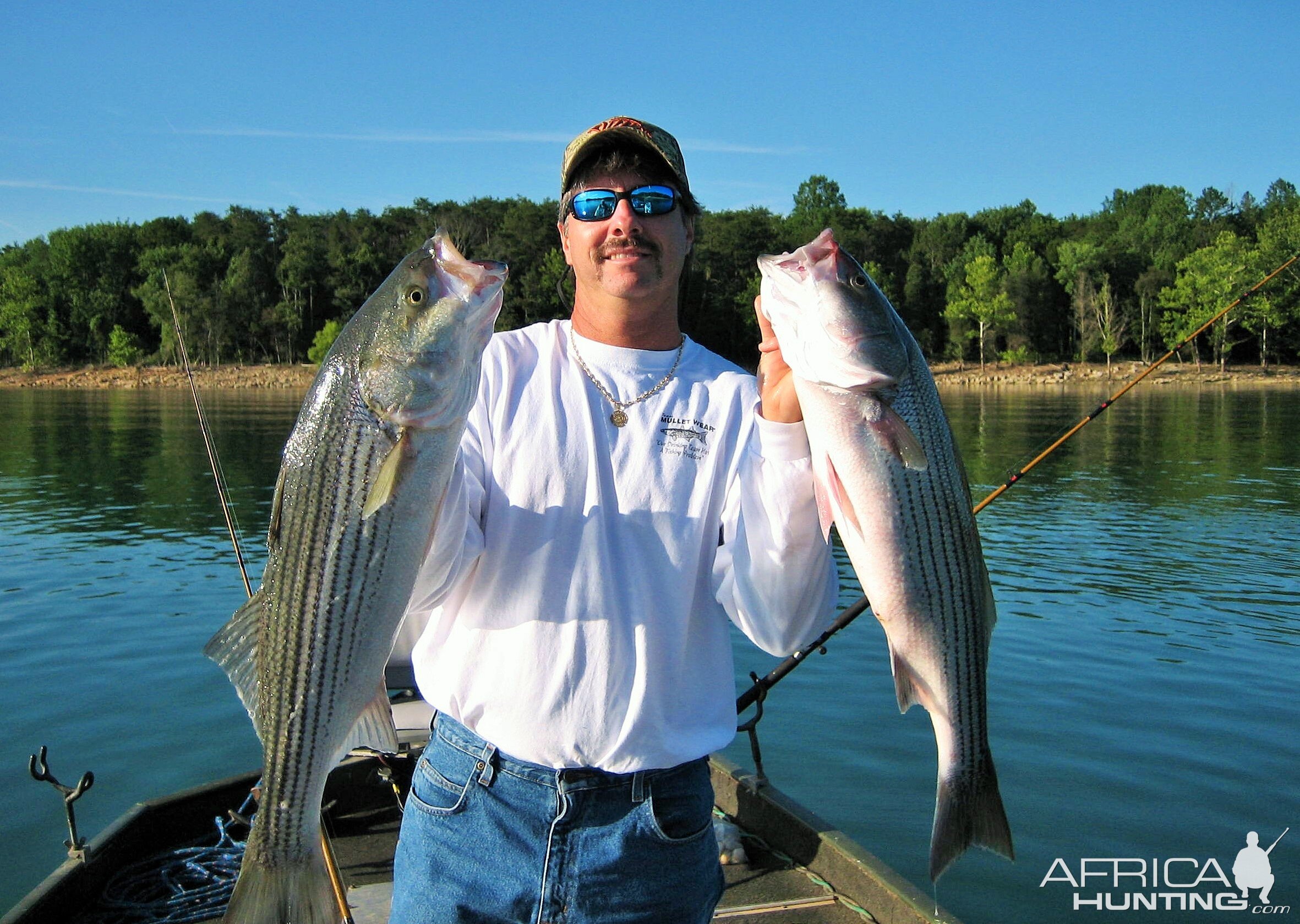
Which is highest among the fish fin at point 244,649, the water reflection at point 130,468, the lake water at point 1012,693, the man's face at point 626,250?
the man's face at point 626,250

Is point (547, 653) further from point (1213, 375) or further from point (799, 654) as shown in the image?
point (1213, 375)

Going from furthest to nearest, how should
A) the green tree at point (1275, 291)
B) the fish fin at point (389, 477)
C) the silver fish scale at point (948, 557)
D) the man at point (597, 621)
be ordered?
the green tree at point (1275, 291)
the silver fish scale at point (948, 557)
the man at point (597, 621)
the fish fin at point (389, 477)

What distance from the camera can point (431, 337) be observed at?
2549 millimetres

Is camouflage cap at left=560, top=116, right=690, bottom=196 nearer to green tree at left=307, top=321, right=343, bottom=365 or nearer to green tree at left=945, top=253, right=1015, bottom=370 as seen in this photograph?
green tree at left=307, top=321, right=343, bottom=365

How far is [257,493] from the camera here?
24.2m

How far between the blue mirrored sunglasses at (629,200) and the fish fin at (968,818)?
1.94 meters

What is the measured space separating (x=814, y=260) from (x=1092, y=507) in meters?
21.9

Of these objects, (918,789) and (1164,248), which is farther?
(1164,248)

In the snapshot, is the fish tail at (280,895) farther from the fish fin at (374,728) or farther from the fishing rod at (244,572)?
the fish fin at (374,728)

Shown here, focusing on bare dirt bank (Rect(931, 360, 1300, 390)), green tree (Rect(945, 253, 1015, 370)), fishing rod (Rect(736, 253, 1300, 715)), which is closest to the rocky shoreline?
bare dirt bank (Rect(931, 360, 1300, 390))

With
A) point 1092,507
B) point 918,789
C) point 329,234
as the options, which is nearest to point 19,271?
point 329,234

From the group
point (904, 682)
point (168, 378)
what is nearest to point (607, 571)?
point (904, 682)

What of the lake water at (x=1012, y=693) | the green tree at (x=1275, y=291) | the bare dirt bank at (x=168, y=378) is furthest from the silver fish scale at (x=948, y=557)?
the bare dirt bank at (x=168, y=378)

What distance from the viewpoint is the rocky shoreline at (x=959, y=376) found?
72.1 metres
